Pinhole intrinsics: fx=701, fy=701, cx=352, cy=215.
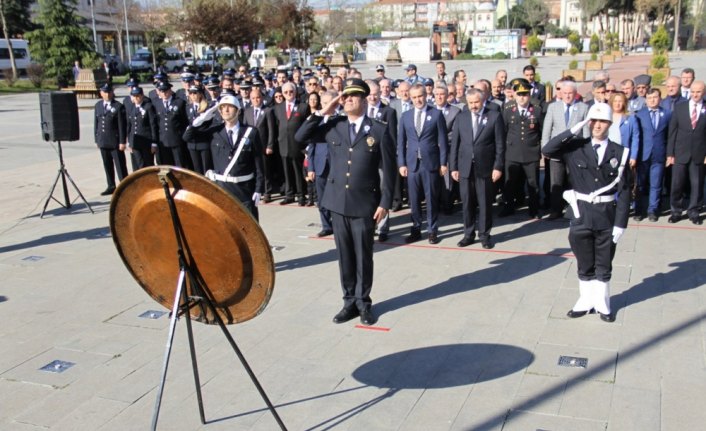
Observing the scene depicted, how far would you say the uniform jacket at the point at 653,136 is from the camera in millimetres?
9492

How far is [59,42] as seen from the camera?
129ft

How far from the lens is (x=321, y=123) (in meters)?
6.30

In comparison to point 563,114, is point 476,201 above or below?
below

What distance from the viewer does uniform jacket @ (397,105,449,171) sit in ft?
28.5

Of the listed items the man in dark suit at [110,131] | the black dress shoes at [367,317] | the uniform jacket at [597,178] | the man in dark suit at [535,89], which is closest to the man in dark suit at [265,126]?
the man in dark suit at [110,131]

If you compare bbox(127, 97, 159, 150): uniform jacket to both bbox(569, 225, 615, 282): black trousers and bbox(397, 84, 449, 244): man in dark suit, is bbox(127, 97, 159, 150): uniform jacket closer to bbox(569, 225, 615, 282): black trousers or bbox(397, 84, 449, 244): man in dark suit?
bbox(397, 84, 449, 244): man in dark suit

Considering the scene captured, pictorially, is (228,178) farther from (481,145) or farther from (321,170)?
(481,145)

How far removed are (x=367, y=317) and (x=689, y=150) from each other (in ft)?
18.1

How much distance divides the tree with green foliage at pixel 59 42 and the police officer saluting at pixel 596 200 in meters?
38.3

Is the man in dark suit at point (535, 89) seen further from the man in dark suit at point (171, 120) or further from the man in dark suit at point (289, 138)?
the man in dark suit at point (171, 120)

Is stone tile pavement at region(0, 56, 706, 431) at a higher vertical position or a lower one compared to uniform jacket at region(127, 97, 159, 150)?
lower

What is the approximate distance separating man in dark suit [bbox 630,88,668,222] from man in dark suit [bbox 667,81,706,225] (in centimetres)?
16

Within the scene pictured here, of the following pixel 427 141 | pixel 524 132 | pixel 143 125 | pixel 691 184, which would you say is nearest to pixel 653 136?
pixel 691 184

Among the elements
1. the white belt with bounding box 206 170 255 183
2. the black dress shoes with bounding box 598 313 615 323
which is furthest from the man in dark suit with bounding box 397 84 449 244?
the black dress shoes with bounding box 598 313 615 323
